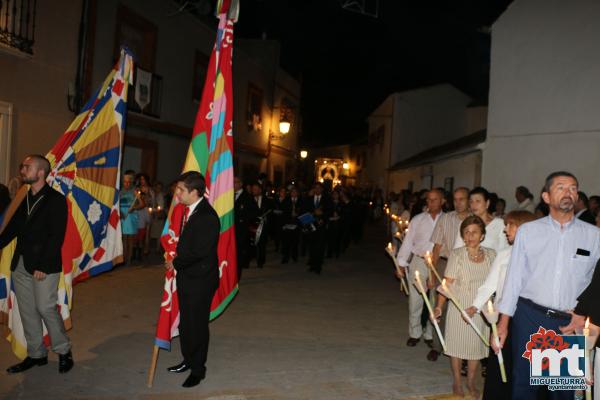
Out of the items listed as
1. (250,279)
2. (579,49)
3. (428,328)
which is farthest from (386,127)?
(428,328)

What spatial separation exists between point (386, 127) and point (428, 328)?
3110cm

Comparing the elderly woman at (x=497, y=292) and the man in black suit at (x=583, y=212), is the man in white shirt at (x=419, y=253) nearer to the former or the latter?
the elderly woman at (x=497, y=292)

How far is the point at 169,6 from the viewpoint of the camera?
16.1m

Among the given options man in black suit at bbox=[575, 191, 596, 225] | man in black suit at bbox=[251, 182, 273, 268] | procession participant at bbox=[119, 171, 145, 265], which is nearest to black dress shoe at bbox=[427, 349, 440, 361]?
man in black suit at bbox=[575, 191, 596, 225]

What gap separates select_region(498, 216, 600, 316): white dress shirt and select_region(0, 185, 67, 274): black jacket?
13.1 ft

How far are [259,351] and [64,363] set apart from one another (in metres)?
2.08

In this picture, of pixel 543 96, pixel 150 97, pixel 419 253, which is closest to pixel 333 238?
A: pixel 150 97

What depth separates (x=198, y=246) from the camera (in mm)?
4969

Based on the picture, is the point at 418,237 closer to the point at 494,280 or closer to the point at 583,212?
the point at 494,280

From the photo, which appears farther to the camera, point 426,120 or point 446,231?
point 426,120

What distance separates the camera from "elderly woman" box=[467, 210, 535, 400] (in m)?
A: 4.44

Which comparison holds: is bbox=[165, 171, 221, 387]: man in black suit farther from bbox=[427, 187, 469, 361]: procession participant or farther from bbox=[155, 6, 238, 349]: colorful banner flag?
bbox=[427, 187, 469, 361]: procession participant

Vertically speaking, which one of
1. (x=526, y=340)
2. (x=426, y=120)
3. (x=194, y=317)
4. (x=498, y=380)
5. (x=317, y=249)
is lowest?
(x=498, y=380)

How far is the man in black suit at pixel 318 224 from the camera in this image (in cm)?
1222
